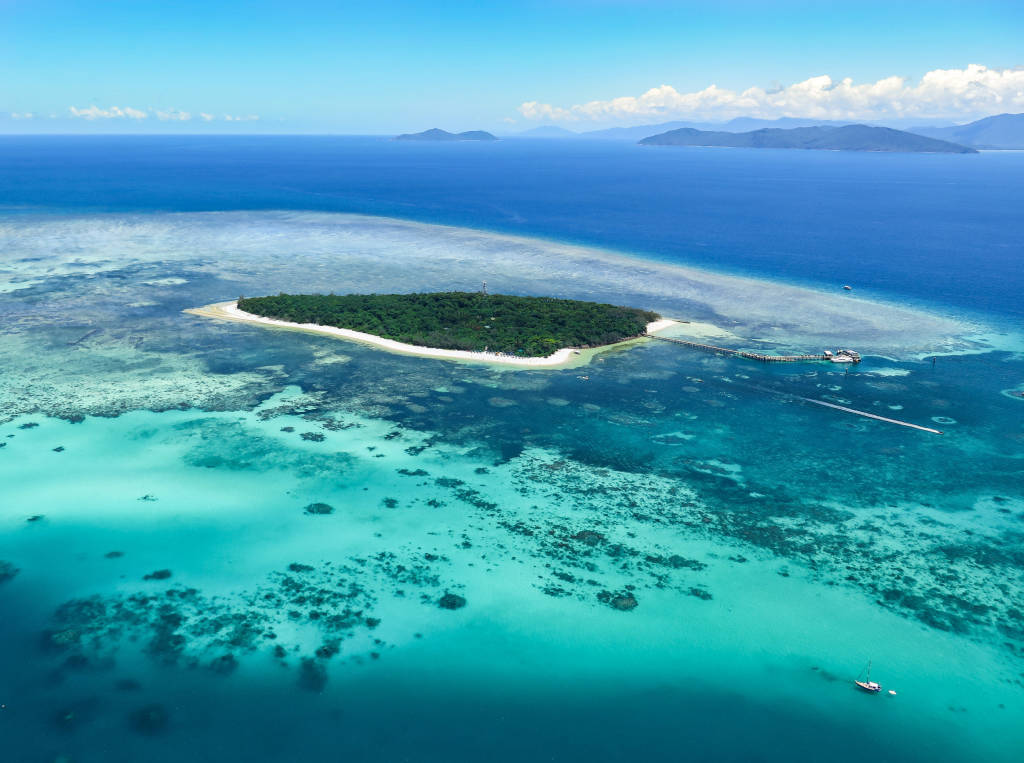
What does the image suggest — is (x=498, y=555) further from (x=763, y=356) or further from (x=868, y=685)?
(x=763, y=356)

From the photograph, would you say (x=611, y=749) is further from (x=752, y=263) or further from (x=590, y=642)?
(x=752, y=263)

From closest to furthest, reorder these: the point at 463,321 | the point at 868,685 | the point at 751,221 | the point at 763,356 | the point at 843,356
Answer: the point at 868,685
the point at 843,356
the point at 763,356
the point at 463,321
the point at 751,221

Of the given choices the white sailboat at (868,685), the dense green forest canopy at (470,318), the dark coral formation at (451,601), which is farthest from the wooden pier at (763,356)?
the dark coral formation at (451,601)

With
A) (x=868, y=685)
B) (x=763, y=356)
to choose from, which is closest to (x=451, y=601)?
(x=868, y=685)

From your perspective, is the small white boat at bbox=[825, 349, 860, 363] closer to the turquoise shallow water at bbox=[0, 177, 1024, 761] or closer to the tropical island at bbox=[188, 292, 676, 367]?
the turquoise shallow water at bbox=[0, 177, 1024, 761]

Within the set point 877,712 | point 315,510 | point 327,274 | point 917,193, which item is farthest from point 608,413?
point 917,193

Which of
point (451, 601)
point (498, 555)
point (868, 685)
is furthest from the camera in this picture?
point (498, 555)
